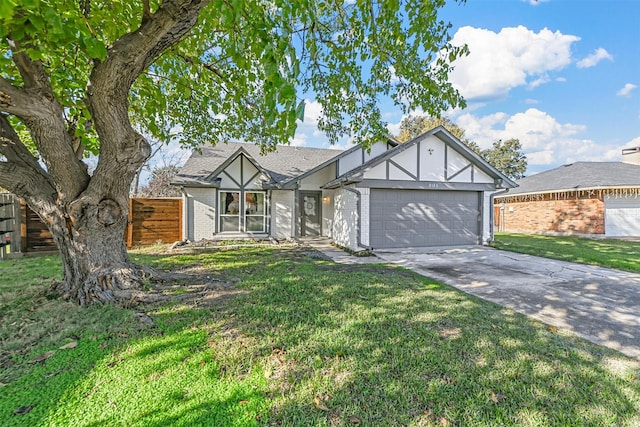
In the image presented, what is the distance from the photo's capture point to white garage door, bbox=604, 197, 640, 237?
1488 cm

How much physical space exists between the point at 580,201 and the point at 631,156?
353 inches

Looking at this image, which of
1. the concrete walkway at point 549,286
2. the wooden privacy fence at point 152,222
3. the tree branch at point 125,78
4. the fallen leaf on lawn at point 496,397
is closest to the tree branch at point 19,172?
the tree branch at point 125,78

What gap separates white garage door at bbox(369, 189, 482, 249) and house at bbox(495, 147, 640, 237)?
29.2 feet

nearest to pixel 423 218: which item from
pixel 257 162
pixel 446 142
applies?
pixel 446 142

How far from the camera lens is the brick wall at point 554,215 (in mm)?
15438

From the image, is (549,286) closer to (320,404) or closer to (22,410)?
(320,404)

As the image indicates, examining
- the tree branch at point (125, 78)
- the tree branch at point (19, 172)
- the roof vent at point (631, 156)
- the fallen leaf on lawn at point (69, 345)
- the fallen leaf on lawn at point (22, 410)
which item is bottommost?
the fallen leaf on lawn at point (22, 410)

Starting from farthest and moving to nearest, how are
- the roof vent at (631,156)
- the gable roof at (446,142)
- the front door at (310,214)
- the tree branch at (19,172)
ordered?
1. the roof vent at (631,156)
2. the front door at (310,214)
3. the gable roof at (446,142)
4. the tree branch at (19,172)

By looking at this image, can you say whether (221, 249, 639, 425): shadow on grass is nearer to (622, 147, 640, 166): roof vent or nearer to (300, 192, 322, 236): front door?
(300, 192, 322, 236): front door

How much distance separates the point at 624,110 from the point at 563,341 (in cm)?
2232

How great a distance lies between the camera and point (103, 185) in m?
4.41

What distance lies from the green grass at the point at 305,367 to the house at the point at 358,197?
6268mm

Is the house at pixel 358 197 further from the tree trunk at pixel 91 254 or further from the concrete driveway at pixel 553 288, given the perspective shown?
the tree trunk at pixel 91 254

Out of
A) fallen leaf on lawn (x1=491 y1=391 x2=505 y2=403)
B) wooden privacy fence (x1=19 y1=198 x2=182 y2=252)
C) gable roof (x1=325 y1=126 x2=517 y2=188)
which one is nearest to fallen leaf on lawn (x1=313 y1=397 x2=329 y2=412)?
fallen leaf on lawn (x1=491 y1=391 x2=505 y2=403)
